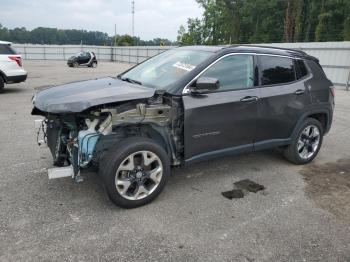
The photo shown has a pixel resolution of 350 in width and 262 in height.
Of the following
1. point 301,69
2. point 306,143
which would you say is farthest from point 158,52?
point 306,143

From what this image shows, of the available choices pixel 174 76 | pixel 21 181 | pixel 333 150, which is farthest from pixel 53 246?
pixel 333 150

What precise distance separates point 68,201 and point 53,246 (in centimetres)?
88

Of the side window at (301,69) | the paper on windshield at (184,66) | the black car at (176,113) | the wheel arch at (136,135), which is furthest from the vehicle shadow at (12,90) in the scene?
the side window at (301,69)

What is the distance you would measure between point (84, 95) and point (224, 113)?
65.9 inches

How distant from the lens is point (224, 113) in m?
4.28

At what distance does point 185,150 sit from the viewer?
13.5ft

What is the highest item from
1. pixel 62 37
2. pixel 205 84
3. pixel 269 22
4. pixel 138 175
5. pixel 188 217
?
pixel 269 22

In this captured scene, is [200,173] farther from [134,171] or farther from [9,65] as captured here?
[9,65]

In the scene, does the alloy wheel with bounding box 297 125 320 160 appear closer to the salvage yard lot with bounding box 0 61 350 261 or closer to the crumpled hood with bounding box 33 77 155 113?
the salvage yard lot with bounding box 0 61 350 261

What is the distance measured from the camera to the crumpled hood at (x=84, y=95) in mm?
3486

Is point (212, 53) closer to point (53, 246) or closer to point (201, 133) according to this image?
point (201, 133)

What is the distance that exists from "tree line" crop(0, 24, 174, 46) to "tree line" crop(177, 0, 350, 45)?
9008mm

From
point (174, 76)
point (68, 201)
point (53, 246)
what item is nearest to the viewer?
point (53, 246)

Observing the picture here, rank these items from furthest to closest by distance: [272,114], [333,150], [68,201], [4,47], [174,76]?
[4,47]
[333,150]
[272,114]
[174,76]
[68,201]
